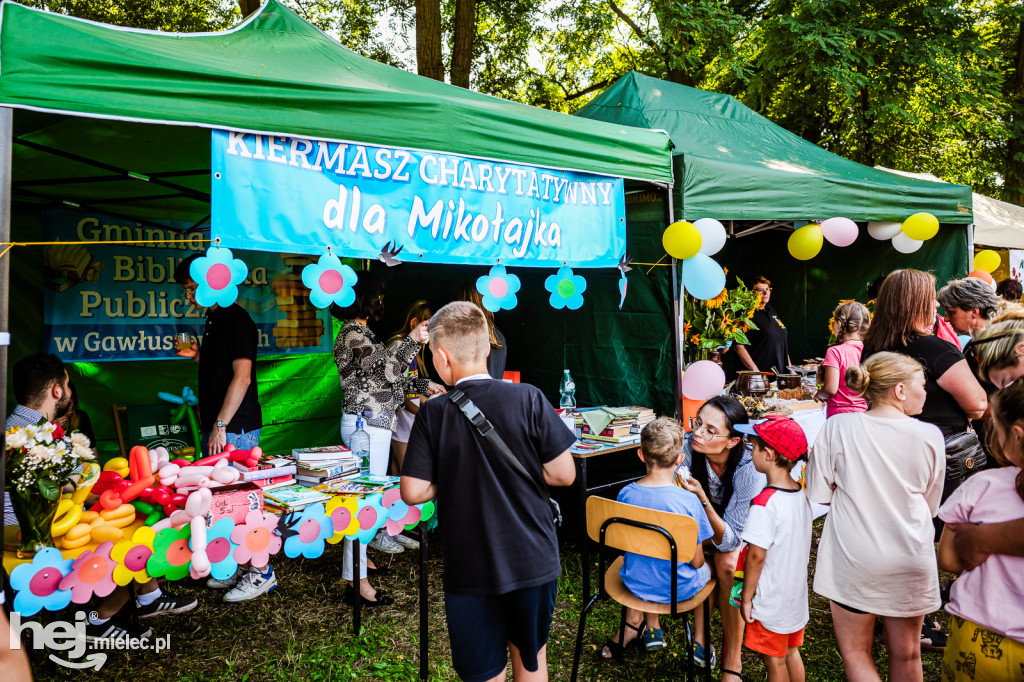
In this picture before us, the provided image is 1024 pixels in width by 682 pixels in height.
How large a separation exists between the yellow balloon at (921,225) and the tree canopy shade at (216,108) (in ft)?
8.29

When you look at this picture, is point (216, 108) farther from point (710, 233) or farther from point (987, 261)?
point (987, 261)

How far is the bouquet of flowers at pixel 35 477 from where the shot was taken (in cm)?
225

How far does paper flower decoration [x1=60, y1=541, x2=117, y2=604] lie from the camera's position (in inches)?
91.2

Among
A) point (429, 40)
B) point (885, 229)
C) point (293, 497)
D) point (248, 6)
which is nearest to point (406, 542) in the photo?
point (293, 497)

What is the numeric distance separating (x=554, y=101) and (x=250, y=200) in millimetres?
10718

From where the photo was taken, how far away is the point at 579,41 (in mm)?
10789

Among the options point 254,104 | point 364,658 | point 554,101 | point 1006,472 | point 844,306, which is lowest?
point 364,658

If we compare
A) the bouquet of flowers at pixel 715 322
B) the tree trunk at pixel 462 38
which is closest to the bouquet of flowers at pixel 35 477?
the bouquet of flowers at pixel 715 322

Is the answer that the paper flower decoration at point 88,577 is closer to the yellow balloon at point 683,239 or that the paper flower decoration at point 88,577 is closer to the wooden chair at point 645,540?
the wooden chair at point 645,540

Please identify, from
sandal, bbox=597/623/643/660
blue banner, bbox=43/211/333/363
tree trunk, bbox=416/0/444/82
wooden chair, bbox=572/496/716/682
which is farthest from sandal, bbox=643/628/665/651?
tree trunk, bbox=416/0/444/82

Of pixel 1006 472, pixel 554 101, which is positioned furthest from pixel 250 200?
pixel 554 101

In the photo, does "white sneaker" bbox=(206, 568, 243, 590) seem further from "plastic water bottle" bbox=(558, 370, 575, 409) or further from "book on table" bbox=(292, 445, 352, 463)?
"plastic water bottle" bbox=(558, 370, 575, 409)

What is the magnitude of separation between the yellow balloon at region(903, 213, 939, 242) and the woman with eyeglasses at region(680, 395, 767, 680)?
3324 millimetres

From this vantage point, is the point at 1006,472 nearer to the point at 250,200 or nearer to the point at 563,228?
the point at 563,228
